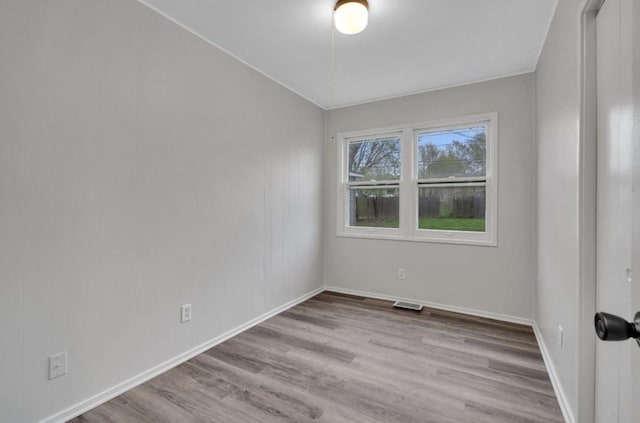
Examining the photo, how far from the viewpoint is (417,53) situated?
8.68 feet

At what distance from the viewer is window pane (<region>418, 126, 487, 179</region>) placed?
3277 millimetres

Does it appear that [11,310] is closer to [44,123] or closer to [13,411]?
[13,411]

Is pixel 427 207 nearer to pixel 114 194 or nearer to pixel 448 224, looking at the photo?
pixel 448 224

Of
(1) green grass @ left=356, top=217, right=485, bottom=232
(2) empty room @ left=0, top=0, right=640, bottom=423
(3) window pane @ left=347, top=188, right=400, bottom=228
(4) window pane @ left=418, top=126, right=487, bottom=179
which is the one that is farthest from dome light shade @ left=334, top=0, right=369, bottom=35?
(1) green grass @ left=356, top=217, right=485, bottom=232

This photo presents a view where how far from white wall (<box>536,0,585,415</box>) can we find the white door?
0.16m

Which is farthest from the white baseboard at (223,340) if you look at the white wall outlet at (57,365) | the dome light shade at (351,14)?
the dome light shade at (351,14)

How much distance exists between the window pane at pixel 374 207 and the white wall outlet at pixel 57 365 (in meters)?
3.15

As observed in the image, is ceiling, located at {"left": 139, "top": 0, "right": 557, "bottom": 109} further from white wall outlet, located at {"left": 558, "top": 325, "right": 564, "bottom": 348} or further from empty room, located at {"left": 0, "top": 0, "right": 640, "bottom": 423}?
white wall outlet, located at {"left": 558, "top": 325, "right": 564, "bottom": 348}

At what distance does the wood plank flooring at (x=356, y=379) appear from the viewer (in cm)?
171

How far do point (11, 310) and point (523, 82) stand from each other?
169 inches

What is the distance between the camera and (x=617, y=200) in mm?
1130

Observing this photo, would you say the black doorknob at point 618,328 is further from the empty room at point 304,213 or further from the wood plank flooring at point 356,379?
the wood plank flooring at point 356,379

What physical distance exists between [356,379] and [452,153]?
104 inches

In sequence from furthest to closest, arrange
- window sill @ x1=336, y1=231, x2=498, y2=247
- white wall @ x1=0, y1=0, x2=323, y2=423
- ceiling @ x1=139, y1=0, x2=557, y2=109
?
window sill @ x1=336, y1=231, x2=498, y2=247, ceiling @ x1=139, y1=0, x2=557, y2=109, white wall @ x1=0, y1=0, x2=323, y2=423
